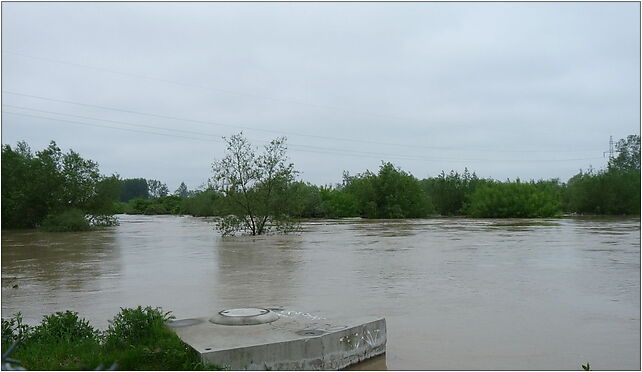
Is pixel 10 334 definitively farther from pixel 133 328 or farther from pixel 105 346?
pixel 133 328

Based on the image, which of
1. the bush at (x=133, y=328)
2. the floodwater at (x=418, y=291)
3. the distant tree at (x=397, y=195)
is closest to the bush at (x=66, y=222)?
the floodwater at (x=418, y=291)

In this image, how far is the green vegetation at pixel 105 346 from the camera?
5.34 meters

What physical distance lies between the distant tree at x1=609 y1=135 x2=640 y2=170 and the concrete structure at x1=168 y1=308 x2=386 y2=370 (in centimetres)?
6869

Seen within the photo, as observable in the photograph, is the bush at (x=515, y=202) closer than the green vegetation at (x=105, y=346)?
No

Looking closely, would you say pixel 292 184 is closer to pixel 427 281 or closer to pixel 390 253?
pixel 390 253

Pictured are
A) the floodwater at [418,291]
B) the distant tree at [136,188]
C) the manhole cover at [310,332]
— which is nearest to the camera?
the manhole cover at [310,332]

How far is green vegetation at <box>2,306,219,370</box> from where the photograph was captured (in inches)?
210

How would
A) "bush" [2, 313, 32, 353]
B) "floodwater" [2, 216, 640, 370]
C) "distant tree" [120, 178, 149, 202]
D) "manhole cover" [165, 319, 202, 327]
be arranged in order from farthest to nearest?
1. "distant tree" [120, 178, 149, 202]
2. "floodwater" [2, 216, 640, 370]
3. "manhole cover" [165, 319, 202, 327]
4. "bush" [2, 313, 32, 353]

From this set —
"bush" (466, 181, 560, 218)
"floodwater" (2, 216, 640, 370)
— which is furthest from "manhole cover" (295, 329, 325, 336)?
"bush" (466, 181, 560, 218)

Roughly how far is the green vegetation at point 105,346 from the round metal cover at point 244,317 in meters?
0.74

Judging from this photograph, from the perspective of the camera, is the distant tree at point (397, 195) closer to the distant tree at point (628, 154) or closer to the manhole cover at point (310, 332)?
the distant tree at point (628, 154)

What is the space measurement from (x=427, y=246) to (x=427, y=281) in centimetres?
Result: 953

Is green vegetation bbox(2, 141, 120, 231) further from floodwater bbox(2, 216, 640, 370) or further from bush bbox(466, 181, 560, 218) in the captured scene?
bush bbox(466, 181, 560, 218)

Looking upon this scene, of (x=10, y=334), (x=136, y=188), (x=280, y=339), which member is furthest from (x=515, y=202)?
(x=136, y=188)
